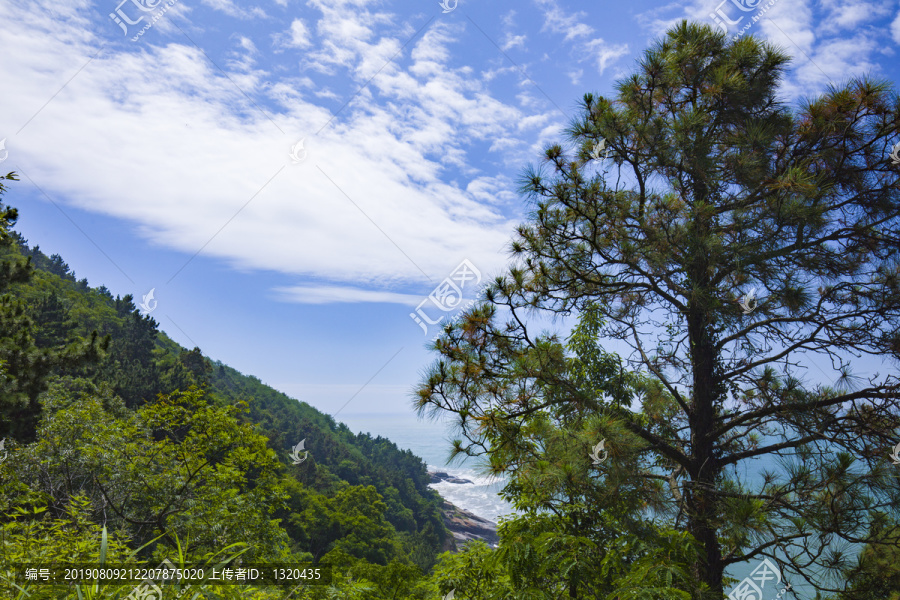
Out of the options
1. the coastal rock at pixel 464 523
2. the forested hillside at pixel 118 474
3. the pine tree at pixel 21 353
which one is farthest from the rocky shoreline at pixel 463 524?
the pine tree at pixel 21 353

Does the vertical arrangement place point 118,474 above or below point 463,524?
above

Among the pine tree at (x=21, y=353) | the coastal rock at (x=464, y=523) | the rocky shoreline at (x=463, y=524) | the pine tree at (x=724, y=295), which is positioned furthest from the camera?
the coastal rock at (x=464, y=523)

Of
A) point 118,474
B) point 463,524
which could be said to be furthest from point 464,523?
point 118,474

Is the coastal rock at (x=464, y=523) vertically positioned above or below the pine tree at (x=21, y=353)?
below

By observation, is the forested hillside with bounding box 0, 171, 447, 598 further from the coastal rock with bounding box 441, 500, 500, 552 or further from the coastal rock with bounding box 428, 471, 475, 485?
the coastal rock with bounding box 428, 471, 475, 485

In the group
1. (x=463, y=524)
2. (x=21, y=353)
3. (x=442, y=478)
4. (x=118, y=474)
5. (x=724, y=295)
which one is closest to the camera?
(x=724, y=295)

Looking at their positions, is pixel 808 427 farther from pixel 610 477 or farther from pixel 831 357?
pixel 610 477

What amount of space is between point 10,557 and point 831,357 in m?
5.56

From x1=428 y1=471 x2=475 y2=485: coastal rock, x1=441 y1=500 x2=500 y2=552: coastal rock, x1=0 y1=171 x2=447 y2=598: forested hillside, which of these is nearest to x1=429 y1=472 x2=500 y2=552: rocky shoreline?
x1=441 y1=500 x2=500 y2=552: coastal rock

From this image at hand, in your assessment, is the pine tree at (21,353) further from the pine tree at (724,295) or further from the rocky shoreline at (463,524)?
the rocky shoreline at (463,524)

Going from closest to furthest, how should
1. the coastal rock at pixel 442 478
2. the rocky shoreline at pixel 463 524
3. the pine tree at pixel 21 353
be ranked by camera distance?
the pine tree at pixel 21 353
the rocky shoreline at pixel 463 524
the coastal rock at pixel 442 478

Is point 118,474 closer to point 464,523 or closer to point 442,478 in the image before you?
point 464,523

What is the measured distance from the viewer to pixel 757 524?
3.04 metres

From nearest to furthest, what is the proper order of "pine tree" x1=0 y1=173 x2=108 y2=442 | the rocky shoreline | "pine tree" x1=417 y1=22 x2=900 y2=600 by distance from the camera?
1. "pine tree" x1=417 y1=22 x2=900 y2=600
2. "pine tree" x1=0 y1=173 x2=108 y2=442
3. the rocky shoreline
